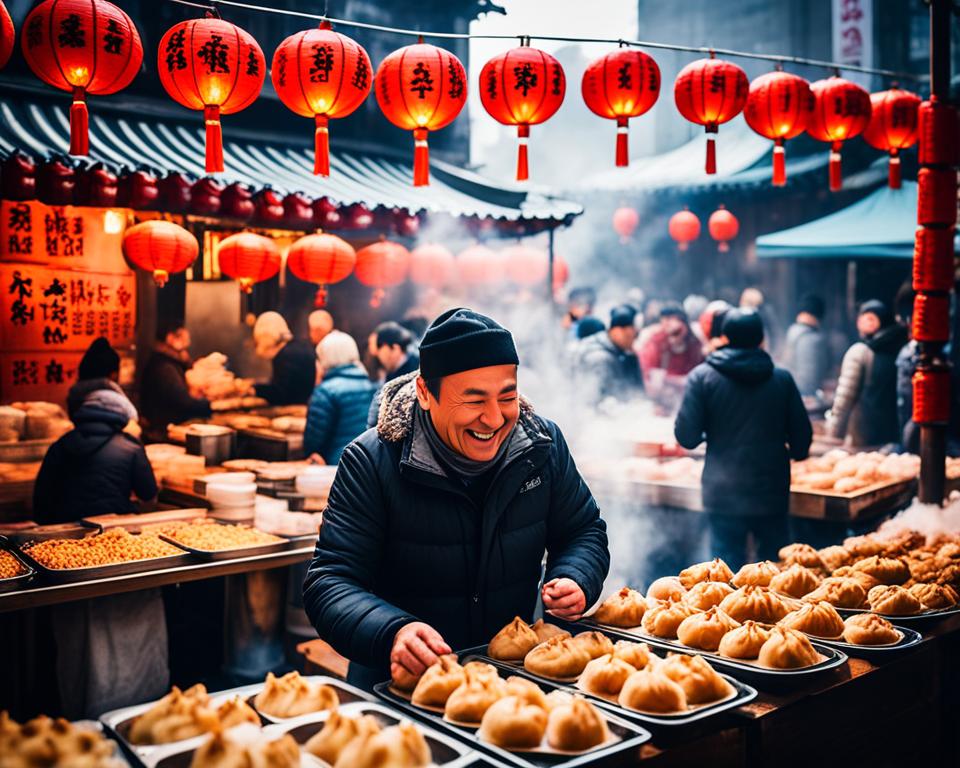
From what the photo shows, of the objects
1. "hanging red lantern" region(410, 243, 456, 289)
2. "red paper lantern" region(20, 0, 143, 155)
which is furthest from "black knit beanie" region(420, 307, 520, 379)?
"hanging red lantern" region(410, 243, 456, 289)

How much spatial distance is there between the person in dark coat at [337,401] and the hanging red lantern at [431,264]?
3.20m

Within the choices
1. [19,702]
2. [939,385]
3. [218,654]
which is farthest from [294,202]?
[939,385]

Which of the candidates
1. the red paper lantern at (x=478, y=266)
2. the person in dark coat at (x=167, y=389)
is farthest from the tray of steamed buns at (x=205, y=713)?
the red paper lantern at (x=478, y=266)

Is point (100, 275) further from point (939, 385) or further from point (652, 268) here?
point (652, 268)

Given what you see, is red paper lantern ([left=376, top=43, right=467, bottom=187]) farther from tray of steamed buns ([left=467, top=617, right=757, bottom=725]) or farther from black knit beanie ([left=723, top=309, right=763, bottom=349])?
tray of steamed buns ([left=467, top=617, right=757, bottom=725])

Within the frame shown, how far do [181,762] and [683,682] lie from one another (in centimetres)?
148

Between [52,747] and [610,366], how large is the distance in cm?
808

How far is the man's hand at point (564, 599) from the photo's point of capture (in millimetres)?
3234

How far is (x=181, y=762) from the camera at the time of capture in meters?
2.31

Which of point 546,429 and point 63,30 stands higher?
point 63,30

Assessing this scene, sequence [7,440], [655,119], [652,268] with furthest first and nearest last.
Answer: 1. [655,119]
2. [652,268]
3. [7,440]

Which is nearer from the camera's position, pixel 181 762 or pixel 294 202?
pixel 181 762

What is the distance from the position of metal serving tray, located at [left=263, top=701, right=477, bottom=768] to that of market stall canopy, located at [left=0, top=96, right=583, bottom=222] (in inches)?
254

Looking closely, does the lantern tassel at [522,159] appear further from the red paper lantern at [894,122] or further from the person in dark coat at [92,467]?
the red paper lantern at [894,122]
